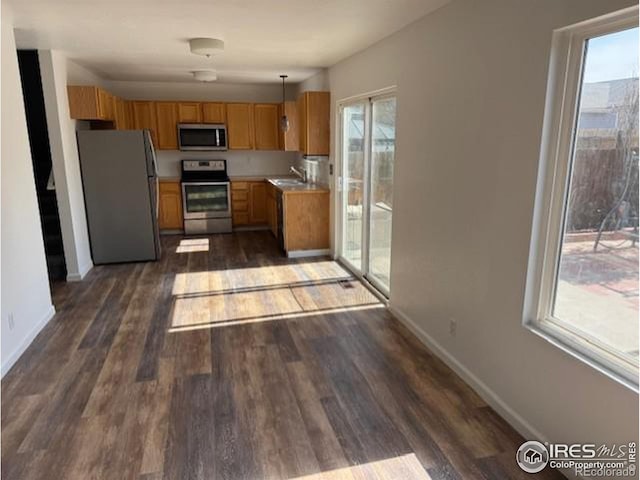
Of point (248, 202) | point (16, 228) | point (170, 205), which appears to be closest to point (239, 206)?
point (248, 202)

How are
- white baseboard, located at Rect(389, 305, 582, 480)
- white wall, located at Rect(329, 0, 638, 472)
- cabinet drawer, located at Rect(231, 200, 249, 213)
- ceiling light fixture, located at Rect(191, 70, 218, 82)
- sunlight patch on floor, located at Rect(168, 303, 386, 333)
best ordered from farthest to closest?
cabinet drawer, located at Rect(231, 200, 249, 213) → ceiling light fixture, located at Rect(191, 70, 218, 82) → sunlight patch on floor, located at Rect(168, 303, 386, 333) → white baseboard, located at Rect(389, 305, 582, 480) → white wall, located at Rect(329, 0, 638, 472)

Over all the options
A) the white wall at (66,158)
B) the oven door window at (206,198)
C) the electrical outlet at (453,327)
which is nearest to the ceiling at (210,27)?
the white wall at (66,158)

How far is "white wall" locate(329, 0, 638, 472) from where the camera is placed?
6.36ft

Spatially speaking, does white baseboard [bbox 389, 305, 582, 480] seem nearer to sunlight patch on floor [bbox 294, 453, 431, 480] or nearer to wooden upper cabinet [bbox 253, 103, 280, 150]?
sunlight patch on floor [bbox 294, 453, 431, 480]

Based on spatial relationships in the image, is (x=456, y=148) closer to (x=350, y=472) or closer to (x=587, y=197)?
(x=587, y=197)

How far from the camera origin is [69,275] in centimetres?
468

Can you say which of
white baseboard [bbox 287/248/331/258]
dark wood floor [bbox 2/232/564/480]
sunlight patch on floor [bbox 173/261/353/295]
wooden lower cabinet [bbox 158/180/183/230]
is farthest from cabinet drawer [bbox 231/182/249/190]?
dark wood floor [bbox 2/232/564/480]

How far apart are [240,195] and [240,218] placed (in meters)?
0.39

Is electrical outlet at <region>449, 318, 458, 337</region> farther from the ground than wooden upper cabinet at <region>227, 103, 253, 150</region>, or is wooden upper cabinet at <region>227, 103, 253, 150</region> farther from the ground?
wooden upper cabinet at <region>227, 103, 253, 150</region>

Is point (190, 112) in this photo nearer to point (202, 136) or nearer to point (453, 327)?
point (202, 136)

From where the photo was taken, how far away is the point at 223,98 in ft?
23.4

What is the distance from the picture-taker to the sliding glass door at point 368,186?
13.3 feet

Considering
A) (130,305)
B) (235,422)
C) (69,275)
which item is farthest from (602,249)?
(69,275)

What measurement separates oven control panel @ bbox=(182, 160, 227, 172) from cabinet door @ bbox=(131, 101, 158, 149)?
26.4 inches
